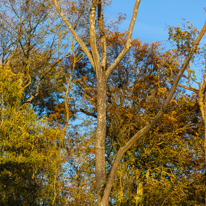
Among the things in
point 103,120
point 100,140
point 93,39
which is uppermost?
point 93,39

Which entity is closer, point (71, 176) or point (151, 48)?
point (71, 176)

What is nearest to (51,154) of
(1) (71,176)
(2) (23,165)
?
(2) (23,165)

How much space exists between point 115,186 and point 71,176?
2863 mm

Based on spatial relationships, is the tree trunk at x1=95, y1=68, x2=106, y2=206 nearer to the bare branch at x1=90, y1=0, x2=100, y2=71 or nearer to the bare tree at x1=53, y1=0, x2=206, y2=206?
the bare tree at x1=53, y1=0, x2=206, y2=206

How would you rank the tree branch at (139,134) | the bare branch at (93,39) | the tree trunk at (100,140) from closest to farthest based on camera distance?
the tree branch at (139,134), the tree trunk at (100,140), the bare branch at (93,39)

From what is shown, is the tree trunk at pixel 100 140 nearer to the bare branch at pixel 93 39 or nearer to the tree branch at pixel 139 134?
the tree branch at pixel 139 134

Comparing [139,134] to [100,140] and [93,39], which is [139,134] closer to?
[100,140]

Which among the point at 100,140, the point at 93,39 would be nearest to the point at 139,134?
the point at 100,140

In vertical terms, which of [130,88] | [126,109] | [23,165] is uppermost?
[130,88]

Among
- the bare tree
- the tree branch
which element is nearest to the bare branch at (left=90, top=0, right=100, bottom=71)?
the bare tree

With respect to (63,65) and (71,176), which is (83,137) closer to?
(71,176)

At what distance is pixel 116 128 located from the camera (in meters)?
Result: 11.5

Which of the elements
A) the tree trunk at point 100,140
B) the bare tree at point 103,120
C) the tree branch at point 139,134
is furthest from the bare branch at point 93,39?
the tree branch at point 139,134

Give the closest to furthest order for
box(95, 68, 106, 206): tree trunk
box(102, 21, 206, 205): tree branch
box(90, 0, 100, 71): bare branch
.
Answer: box(102, 21, 206, 205): tree branch
box(95, 68, 106, 206): tree trunk
box(90, 0, 100, 71): bare branch
